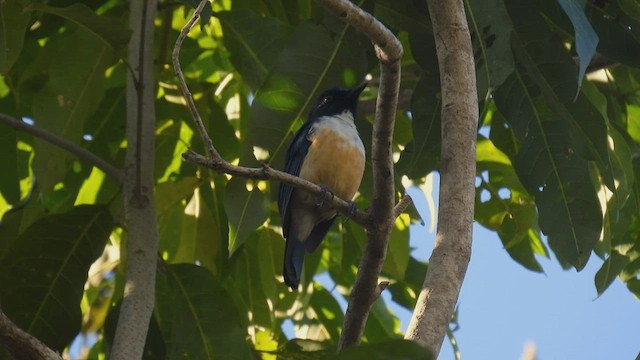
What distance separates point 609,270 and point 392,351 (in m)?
3.10

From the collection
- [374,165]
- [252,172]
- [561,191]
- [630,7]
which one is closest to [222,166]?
[252,172]

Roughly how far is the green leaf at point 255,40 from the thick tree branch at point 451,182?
1.76 meters

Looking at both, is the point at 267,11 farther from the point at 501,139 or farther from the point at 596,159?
the point at 596,159

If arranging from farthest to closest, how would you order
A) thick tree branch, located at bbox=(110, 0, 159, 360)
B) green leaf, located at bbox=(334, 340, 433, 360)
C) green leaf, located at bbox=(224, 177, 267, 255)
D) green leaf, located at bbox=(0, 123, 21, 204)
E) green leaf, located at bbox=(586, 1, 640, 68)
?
green leaf, located at bbox=(0, 123, 21, 204) < green leaf, located at bbox=(586, 1, 640, 68) < green leaf, located at bbox=(224, 177, 267, 255) < thick tree branch, located at bbox=(110, 0, 159, 360) < green leaf, located at bbox=(334, 340, 433, 360)

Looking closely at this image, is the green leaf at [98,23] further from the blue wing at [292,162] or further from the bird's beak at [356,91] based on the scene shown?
the bird's beak at [356,91]

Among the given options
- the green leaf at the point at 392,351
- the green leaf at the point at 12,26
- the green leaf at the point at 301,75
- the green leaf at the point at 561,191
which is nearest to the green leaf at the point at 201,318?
the green leaf at the point at 301,75

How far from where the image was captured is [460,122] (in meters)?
2.99

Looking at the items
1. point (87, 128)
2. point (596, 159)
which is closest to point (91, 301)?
point (87, 128)

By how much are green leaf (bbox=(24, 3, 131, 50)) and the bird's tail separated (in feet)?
3.76

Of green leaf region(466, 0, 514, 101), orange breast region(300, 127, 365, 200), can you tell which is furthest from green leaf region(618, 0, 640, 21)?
orange breast region(300, 127, 365, 200)

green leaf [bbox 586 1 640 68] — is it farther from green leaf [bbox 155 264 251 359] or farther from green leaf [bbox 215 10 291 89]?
green leaf [bbox 155 264 251 359]

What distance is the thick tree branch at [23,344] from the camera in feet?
9.36

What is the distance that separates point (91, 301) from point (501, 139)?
223 centimetres

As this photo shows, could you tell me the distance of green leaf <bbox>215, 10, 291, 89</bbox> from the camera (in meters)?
4.91
